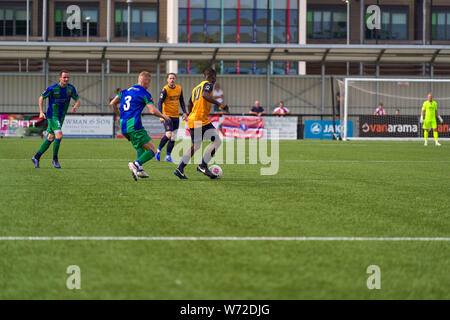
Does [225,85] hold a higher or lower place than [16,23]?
lower

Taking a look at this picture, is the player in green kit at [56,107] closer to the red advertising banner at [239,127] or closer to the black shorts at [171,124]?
the black shorts at [171,124]

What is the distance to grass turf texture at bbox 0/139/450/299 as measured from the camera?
4195 millimetres

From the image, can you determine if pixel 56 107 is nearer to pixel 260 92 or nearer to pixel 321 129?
pixel 321 129

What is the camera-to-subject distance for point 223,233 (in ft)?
20.1

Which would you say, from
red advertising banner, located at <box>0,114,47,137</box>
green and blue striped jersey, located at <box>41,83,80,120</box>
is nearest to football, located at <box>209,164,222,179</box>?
green and blue striped jersey, located at <box>41,83,80,120</box>

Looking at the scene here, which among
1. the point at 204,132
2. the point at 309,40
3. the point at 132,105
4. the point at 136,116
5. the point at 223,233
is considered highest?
the point at 309,40

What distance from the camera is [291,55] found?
36.5 m

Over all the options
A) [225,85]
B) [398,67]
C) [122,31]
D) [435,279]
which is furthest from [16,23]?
[435,279]

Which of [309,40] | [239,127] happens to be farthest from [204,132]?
[309,40]

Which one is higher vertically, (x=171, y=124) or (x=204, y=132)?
(x=171, y=124)

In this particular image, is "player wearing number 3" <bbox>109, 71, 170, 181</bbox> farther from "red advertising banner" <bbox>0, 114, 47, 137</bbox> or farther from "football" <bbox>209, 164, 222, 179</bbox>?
"red advertising banner" <bbox>0, 114, 47, 137</bbox>

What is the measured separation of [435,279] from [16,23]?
160 ft

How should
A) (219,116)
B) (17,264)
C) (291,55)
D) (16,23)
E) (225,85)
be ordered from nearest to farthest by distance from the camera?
(17,264) < (219,116) < (291,55) < (225,85) < (16,23)
